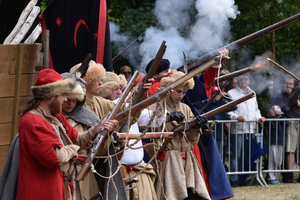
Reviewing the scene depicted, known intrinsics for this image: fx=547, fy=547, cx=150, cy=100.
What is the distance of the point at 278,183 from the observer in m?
10.7

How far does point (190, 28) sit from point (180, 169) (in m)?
2.96

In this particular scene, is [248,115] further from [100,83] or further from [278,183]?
[100,83]

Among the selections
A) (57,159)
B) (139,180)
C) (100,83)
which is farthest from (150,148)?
(57,159)

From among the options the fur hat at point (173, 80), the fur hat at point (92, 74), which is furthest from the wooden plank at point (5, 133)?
the fur hat at point (173, 80)

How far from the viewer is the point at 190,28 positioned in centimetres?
869

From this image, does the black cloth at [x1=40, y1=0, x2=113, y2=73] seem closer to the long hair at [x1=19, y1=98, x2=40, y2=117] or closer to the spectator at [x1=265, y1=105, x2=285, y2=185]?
the long hair at [x1=19, y1=98, x2=40, y2=117]

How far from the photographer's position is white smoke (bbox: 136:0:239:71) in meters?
7.25

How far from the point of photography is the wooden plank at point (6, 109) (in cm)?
520

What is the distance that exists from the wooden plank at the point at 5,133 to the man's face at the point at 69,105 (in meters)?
0.71

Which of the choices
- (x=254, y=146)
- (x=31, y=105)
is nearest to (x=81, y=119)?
(x=31, y=105)

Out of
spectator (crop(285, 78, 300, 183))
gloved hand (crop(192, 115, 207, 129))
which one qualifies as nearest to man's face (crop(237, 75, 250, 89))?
spectator (crop(285, 78, 300, 183))

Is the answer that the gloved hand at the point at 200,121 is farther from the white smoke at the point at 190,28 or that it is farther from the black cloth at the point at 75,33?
the white smoke at the point at 190,28

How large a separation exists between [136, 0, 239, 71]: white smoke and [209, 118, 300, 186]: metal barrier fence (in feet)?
6.60

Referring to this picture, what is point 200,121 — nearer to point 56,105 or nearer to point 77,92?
point 77,92
